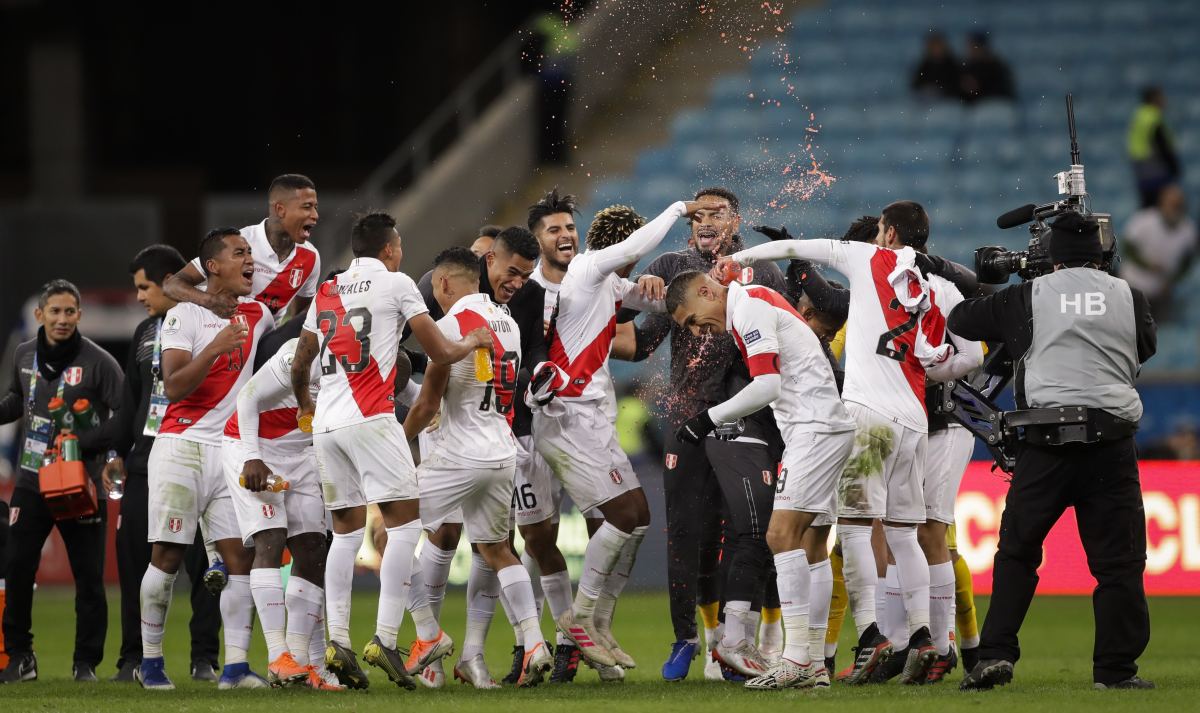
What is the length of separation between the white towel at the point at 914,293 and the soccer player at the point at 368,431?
2.23 metres

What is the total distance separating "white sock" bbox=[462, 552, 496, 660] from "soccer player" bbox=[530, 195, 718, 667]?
42 centimetres

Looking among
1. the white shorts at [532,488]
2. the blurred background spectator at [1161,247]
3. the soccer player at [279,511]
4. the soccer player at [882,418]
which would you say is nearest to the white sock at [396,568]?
the soccer player at [279,511]

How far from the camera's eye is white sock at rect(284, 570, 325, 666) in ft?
28.4

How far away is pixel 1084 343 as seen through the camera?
798 centimetres

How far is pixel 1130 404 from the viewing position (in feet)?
26.1

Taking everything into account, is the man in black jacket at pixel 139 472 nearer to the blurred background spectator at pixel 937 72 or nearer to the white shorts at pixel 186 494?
the white shorts at pixel 186 494

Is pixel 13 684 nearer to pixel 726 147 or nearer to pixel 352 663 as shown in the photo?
pixel 352 663

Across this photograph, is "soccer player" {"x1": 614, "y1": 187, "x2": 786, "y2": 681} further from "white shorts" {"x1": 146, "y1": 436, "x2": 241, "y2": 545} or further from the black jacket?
"white shorts" {"x1": 146, "y1": 436, "x2": 241, "y2": 545}

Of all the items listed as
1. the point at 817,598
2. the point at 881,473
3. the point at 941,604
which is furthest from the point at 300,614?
the point at 941,604

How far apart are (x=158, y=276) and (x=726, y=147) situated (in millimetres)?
11347

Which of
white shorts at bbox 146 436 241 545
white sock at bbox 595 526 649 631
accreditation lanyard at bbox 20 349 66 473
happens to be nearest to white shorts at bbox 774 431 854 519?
white sock at bbox 595 526 649 631

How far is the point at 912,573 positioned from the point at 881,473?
0.57 metres

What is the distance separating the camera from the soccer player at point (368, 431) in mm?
8258

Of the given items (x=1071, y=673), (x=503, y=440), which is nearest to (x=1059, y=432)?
(x=1071, y=673)
